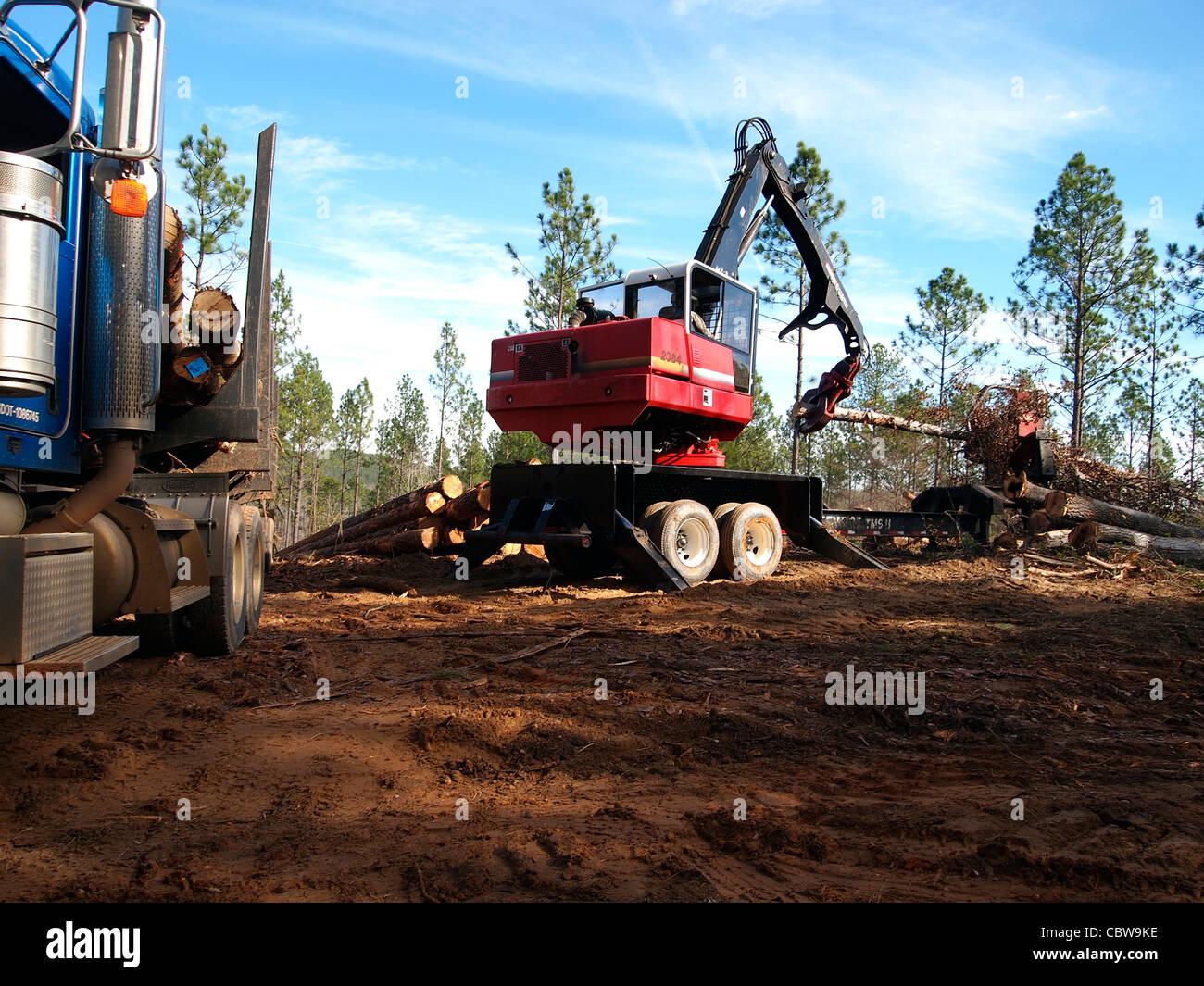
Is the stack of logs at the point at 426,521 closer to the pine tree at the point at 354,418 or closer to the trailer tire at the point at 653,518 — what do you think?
the trailer tire at the point at 653,518

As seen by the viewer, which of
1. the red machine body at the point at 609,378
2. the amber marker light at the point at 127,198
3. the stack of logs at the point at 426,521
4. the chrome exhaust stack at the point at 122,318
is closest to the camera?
the amber marker light at the point at 127,198

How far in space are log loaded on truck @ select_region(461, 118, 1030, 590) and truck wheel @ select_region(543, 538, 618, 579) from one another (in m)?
0.02

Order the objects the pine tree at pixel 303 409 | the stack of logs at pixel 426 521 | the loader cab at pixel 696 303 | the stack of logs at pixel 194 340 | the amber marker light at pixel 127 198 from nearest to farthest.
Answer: the amber marker light at pixel 127 198, the stack of logs at pixel 194 340, the loader cab at pixel 696 303, the stack of logs at pixel 426 521, the pine tree at pixel 303 409

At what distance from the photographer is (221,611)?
6.09 meters

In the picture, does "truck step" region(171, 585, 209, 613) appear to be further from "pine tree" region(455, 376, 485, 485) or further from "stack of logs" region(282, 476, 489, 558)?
"pine tree" region(455, 376, 485, 485)

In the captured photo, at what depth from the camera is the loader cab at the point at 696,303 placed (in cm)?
1064

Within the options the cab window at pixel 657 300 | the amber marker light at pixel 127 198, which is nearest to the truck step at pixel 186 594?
the amber marker light at pixel 127 198

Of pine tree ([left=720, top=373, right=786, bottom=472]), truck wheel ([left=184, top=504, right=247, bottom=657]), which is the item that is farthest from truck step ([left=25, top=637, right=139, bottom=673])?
pine tree ([left=720, top=373, right=786, bottom=472])

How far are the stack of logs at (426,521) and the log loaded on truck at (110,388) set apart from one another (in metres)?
5.45

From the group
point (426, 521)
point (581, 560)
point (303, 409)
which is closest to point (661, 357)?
point (581, 560)

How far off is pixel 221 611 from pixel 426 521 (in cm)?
755

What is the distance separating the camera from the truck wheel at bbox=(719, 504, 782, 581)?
1130cm

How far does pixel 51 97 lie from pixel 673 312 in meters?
7.25

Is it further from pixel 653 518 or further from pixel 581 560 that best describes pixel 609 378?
pixel 581 560
